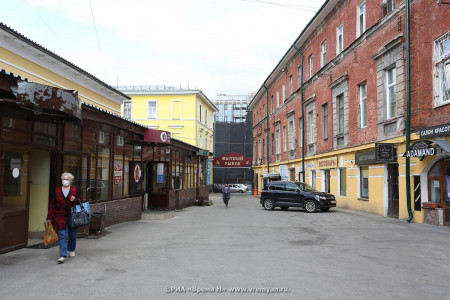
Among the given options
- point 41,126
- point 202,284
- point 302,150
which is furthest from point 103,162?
point 302,150

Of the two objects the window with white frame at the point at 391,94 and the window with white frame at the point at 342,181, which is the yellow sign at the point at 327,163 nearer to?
the window with white frame at the point at 342,181

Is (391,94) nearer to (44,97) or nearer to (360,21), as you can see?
(360,21)

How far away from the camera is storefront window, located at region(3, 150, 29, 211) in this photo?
820cm

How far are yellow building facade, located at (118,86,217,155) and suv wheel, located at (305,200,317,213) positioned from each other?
26.3 metres

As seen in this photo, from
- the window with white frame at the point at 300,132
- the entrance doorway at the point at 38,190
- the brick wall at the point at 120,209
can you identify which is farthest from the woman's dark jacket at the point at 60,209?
the window with white frame at the point at 300,132

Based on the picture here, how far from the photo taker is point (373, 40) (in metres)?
17.8

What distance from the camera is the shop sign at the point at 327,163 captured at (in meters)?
22.4

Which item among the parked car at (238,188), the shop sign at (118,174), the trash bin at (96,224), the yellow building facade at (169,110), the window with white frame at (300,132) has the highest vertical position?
the yellow building facade at (169,110)

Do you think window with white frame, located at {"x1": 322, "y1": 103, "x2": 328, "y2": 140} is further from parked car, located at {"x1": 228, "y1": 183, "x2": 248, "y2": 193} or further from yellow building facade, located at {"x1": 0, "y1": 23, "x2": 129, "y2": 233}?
parked car, located at {"x1": 228, "y1": 183, "x2": 248, "y2": 193}

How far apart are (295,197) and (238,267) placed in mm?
13781

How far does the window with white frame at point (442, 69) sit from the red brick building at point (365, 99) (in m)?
0.04

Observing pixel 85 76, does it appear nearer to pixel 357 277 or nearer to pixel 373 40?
pixel 373 40

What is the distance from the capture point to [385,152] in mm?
15562

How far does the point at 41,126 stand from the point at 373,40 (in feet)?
48.9
